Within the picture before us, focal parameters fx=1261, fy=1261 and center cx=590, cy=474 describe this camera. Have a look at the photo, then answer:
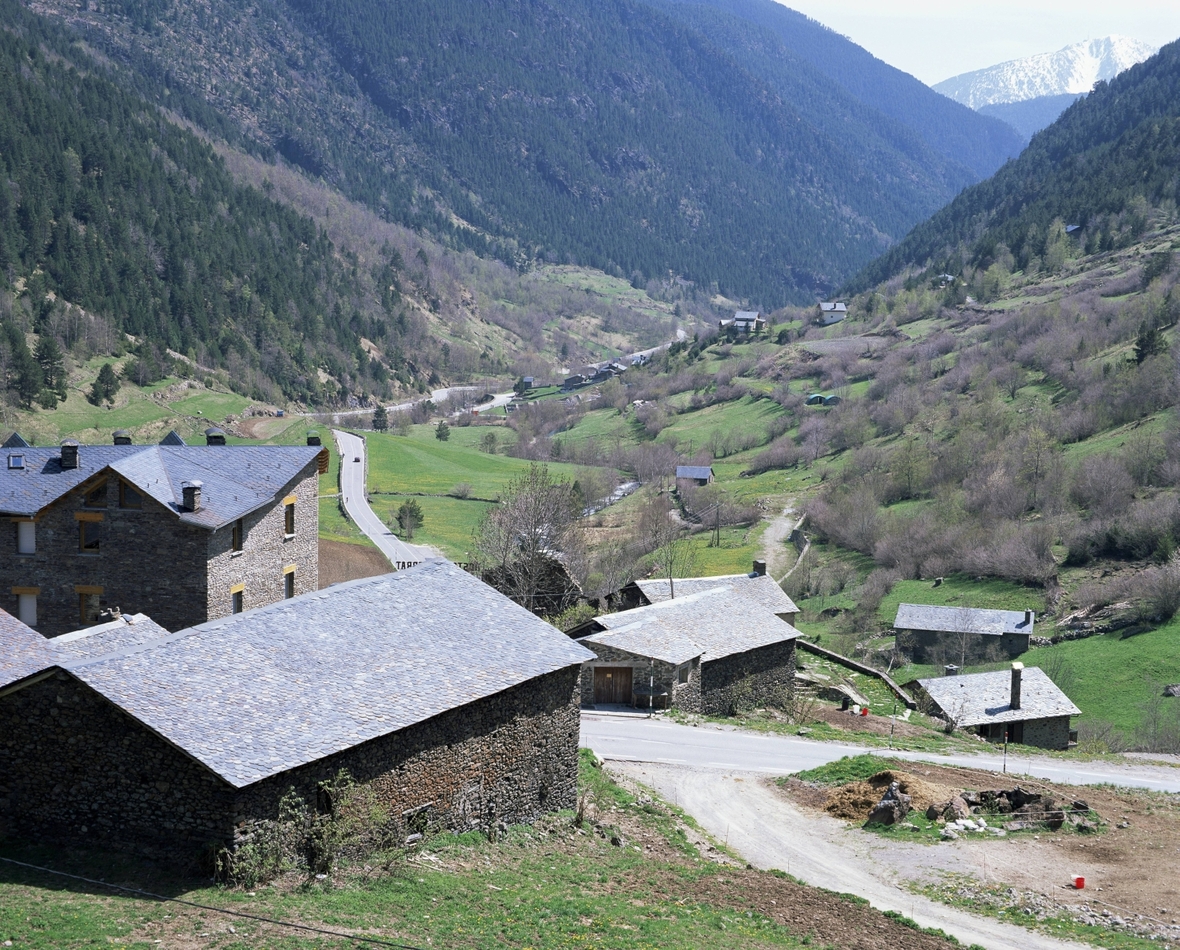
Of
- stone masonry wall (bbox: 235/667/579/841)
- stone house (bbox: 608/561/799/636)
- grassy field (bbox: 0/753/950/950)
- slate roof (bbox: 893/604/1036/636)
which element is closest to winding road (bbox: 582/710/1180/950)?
grassy field (bbox: 0/753/950/950)

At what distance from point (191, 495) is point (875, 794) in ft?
72.1

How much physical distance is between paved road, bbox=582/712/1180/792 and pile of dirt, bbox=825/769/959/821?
3905mm

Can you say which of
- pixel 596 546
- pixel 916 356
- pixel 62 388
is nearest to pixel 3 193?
pixel 62 388

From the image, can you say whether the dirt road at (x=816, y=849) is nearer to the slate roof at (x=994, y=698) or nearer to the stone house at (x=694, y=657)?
the stone house at (x=694, y=657)

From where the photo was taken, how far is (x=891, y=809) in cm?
3172

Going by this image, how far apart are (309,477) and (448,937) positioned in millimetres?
28911

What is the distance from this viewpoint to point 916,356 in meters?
166

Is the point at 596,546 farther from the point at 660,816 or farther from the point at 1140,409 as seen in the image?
the point at 660,816

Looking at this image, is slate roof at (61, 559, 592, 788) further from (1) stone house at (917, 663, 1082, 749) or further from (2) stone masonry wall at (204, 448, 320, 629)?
(1) stone house at (917, 663, 1082, 749)

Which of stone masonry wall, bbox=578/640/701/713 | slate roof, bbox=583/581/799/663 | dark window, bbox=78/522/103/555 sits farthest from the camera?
slate roof, bbox=583/581/799/663

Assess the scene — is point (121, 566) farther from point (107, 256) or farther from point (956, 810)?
point (107, 256)

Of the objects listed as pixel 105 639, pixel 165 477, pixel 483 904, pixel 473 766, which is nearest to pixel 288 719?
pixel 483 904

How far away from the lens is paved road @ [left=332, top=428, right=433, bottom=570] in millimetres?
82812

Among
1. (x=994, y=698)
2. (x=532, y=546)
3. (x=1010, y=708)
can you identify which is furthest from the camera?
(x=532, y=546)
